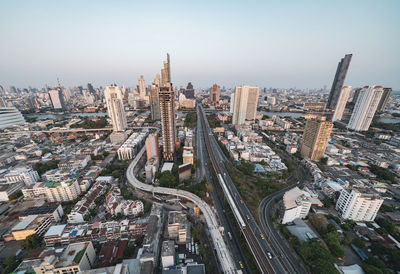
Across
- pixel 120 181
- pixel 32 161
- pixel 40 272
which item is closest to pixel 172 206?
pixel 120 181

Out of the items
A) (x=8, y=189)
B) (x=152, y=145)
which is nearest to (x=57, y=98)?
(x=8, y=189)

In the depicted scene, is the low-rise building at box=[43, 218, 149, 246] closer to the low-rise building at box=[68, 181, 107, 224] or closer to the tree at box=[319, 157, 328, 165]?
the low-rise building at box=[68, 181, 107, 224]

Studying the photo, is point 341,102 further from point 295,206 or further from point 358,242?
point 295,206

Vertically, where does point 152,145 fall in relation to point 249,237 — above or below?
above

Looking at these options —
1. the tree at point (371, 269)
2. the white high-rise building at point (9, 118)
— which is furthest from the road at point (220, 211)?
the white high-rise building at point (9, 118)

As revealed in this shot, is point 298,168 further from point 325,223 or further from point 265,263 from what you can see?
point 265,263

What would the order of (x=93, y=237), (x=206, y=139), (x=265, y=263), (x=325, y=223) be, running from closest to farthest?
1. (x=265, y=263)
2. (x=93, y=237)
3. (x=325, y=223)
4. (x=206, y=139)

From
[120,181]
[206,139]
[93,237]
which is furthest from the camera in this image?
[206,139]
